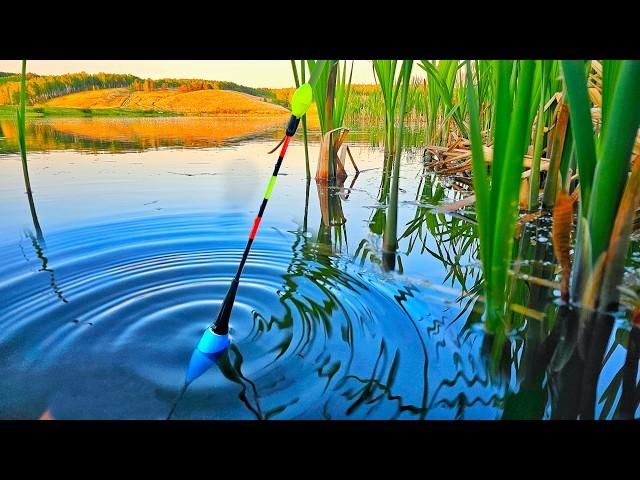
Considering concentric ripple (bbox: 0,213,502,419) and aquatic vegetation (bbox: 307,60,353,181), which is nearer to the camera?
concentric ripple (bbox: 0,213,502,419)

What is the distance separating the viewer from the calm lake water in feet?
3.13

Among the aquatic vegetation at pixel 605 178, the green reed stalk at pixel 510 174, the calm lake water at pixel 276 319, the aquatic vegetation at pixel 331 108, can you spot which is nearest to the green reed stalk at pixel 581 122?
the aquatic vegetation at pixel 605 178

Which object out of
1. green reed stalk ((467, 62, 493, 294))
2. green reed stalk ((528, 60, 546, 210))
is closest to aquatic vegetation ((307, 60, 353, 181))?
green reed stalk ((528, 60, 546, 210))

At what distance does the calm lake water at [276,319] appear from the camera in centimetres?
95

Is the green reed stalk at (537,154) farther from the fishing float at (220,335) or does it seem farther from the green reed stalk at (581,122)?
the fishing float at (220,335)

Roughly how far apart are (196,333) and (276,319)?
26cm

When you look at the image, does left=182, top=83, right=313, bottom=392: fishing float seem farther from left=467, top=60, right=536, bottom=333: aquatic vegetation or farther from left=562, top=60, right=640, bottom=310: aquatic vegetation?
left=562, top=60, right=640, bottom=310: aquatic vegetation

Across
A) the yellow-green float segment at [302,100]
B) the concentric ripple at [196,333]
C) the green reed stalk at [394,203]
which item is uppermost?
the yellow-green float segment at [302,100]

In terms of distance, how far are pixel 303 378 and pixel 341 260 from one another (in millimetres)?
893

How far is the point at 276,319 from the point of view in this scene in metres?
1.35

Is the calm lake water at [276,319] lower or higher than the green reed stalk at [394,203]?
lower

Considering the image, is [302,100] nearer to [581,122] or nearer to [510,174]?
[510,174]

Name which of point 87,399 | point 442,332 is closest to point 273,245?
point 442,332

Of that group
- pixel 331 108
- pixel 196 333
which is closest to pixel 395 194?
pixel 196 333
